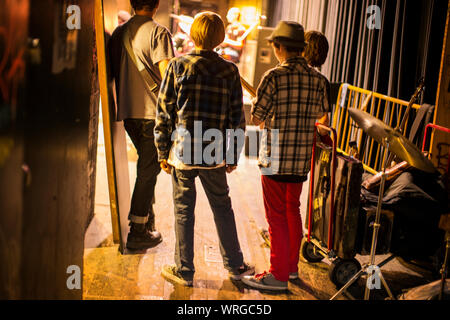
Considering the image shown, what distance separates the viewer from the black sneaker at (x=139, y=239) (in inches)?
150

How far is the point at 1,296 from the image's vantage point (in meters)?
1.65

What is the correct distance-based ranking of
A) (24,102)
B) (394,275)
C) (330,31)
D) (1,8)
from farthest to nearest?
1. (330,31)
2. (394,275)
3. (24,102)
4. (1,8)

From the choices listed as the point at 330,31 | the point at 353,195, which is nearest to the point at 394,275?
the point at 353,195

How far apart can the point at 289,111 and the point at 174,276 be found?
4.30 ft

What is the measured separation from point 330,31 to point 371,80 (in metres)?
2.07

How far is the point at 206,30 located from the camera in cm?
303

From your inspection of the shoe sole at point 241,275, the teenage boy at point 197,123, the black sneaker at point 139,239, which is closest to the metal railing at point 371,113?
the shoe sole at point 241,275

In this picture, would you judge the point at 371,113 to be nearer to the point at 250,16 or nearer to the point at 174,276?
the point at 174,276

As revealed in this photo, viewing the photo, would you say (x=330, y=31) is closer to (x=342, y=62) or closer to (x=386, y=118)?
(x=342, y=62)

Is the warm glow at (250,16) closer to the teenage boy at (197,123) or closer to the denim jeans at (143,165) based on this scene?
the denim jeans at (143,165)

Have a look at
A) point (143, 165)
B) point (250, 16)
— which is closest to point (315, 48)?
point (143, 165)

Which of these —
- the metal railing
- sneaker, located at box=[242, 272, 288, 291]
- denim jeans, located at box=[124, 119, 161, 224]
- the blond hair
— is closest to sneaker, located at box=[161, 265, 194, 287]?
sneaker, located at box=[242, 272, 288, 291]

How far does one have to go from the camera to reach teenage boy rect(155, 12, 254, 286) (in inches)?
119
